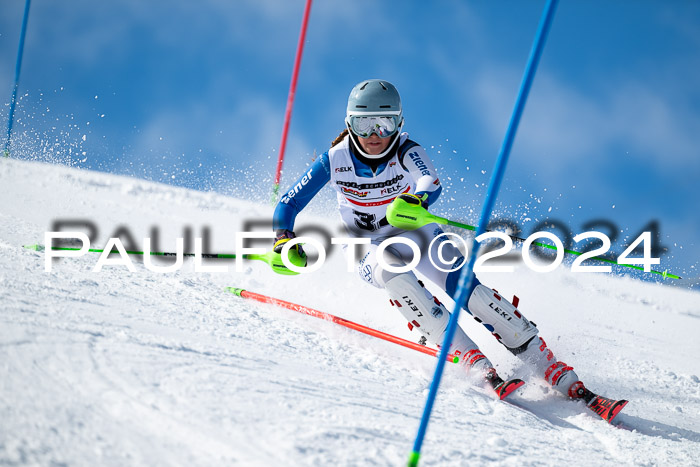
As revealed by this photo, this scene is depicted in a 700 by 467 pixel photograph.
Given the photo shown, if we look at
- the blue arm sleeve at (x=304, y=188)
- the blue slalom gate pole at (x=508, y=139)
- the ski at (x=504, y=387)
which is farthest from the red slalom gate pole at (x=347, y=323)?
→ the blue slalom gate pole at (x=508, y=139)

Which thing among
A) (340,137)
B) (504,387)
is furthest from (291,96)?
(504,387)

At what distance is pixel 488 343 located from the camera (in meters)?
4.49

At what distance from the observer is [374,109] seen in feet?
11.6

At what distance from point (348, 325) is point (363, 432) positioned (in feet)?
5.08

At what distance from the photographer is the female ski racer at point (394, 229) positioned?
11.0 ft

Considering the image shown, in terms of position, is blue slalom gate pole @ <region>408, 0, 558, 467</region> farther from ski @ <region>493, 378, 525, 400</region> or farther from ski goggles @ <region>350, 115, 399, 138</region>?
ski goggles @ <region>350, 115, 399, 138</region>

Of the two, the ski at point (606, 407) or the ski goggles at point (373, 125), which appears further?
the ski goggles at point (373, 125)

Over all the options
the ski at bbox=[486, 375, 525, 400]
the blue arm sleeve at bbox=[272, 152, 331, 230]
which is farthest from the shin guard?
the blue arm sleeve at bbox=[272, 152, 331, 230]

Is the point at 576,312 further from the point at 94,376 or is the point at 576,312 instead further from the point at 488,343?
the point at 94,376

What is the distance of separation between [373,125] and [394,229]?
2.37 feet

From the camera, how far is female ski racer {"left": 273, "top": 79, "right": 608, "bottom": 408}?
11.0 ft

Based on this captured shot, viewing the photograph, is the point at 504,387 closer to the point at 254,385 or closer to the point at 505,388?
the point at 505,388

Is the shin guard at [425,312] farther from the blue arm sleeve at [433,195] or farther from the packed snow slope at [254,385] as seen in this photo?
the blue arm sleeve at [433,195]

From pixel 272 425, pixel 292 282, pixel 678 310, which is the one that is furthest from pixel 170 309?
pixel 678 310
